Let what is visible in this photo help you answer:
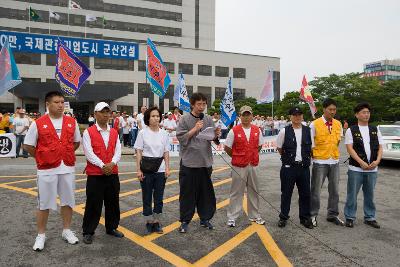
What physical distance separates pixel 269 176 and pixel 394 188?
3.17 meters

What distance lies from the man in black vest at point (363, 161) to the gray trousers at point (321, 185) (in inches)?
8.1

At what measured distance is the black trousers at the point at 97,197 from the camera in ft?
15.6

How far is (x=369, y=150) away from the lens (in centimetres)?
559

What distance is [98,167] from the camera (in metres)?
4.71

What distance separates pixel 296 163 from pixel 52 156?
3521 millimetres

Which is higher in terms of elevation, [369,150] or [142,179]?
[369,150]

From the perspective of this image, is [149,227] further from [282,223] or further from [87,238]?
[282,223]

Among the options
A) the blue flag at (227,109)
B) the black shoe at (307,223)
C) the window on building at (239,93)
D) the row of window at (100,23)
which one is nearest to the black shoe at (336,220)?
the black shoe at (307,223)

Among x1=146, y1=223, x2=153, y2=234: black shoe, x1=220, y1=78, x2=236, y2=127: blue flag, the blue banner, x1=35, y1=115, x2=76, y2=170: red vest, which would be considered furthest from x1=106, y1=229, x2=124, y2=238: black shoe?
the blue banner

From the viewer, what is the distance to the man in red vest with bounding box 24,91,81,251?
4422 millimetres

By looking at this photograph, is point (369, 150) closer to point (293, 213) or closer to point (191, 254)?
point (293, 213)

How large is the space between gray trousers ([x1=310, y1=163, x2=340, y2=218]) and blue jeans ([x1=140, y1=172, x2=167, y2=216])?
97.0 inches

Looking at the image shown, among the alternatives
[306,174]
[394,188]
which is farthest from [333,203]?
[394,188]

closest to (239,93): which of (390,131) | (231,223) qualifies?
(390,131)
